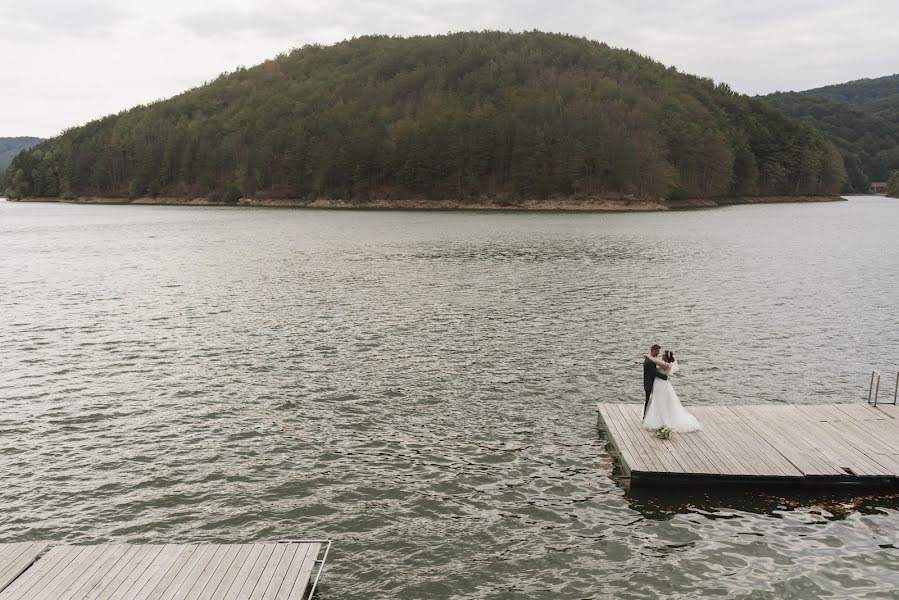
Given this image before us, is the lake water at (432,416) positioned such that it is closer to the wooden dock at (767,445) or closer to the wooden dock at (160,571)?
the wooden dock at (767,445)

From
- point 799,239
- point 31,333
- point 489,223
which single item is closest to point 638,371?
point 31,333

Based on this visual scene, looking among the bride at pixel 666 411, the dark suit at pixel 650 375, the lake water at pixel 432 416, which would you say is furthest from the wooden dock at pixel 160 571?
the dark suit at pixel 650 375

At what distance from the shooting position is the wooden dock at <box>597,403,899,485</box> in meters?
17.2

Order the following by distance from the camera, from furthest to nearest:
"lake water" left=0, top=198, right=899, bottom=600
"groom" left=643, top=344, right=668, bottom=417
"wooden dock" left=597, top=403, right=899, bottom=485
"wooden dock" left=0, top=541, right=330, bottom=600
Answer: "groom" left=643, top=344, right=668, bottom=417 → "wooden dock" left=597, top=403, right=899, bottom=485 → "lake water" left=0, top=198, right=899, bottom=600 → "wooden dock" left=0, top=541, right=330, bottom=600

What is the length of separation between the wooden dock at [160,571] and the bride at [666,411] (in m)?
11.6

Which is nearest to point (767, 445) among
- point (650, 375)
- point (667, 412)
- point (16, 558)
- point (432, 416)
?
point (667, 412)

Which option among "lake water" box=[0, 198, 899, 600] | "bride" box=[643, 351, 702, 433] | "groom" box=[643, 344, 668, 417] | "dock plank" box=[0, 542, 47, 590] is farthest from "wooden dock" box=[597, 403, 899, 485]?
"dock plank" box=[0, 542, 47, 590]

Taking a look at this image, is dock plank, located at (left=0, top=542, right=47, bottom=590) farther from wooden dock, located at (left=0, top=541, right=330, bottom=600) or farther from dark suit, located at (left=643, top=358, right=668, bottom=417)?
dark suit, located at (left=643, top=358, right=668, bottom=417)

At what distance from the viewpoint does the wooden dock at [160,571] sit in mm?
11758

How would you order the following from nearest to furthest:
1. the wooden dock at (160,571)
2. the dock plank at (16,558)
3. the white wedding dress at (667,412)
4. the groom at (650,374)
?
the wooden dock at (160,571) < the dock plank at (16,558) < the groom at (650,374) < the white wedding dress at (667,412)

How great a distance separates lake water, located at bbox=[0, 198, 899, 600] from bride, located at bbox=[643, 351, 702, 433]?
2619 mm

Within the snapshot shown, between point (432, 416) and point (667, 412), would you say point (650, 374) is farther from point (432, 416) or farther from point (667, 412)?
point (432, 416)

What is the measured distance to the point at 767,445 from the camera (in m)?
18.9

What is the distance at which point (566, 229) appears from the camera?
4345 inches
